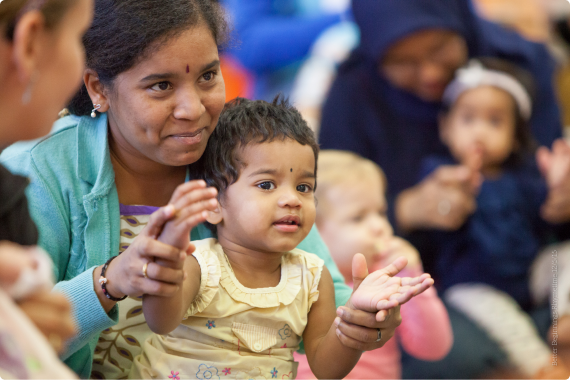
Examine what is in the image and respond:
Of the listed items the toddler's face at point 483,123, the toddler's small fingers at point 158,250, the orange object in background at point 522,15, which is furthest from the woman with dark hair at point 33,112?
the orange object in background at point 522,15

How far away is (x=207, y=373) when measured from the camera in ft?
3.59

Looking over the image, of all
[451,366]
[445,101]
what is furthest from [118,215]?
[445,101]

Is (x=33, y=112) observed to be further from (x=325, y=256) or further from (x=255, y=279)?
(x=325, y=256)

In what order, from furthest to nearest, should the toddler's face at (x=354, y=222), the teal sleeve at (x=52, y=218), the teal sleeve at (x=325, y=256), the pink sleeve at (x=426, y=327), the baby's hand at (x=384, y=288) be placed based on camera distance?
the toddler's face at (x=354, y=222)
the pink sleeve at (x=426, y=327)
the teal sleeve at (x=325, y=256)
the teal sleeve at (x=52, y=218)
the baby's hand at (x=384, y=288)

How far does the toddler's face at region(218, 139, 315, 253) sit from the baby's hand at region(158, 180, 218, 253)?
0.92ft

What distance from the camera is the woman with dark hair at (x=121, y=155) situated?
1.05 m

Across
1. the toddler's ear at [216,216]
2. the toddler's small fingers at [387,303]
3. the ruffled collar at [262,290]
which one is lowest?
the ruffled collar at [262,290]

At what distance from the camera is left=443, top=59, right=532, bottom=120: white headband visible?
2.47m

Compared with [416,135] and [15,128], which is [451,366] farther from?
[15,128]

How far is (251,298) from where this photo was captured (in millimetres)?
1120

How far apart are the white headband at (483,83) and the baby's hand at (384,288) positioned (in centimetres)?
161

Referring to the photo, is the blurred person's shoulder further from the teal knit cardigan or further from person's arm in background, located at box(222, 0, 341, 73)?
person's arm in background, located at box(222, 0, 341, 73)

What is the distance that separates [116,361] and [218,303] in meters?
0.30

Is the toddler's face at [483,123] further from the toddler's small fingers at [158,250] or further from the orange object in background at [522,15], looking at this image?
the toddler's small fingers at [158,250]
